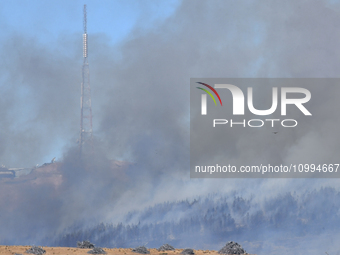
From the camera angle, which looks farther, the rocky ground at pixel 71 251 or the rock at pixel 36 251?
the rocky ground at pixel 71 251

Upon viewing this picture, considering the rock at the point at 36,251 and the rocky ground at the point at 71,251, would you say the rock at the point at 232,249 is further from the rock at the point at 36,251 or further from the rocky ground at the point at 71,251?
the rock at the point at 36,251

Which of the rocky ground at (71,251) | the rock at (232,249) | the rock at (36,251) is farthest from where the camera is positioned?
the rock at (232,249)

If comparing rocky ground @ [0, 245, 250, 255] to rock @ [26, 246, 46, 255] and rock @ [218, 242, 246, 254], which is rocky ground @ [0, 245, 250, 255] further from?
rock @ [218, 242, 246, 254]

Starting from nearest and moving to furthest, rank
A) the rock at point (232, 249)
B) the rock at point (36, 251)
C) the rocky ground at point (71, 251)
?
1. the rock at point (36, 251)
2. the rocky ground at point (71, 251)
3. the rock at point (232, 249)

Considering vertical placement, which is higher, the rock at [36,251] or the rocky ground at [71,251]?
the rock at [36,251]

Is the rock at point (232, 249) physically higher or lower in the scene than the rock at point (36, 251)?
lower

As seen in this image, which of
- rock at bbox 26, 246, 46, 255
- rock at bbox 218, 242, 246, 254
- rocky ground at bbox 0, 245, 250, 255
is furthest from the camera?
rock at bbox 218, 242, 246, 254

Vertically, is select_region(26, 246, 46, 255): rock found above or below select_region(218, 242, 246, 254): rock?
above

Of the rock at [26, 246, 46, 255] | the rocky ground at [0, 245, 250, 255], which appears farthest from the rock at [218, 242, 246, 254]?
the rock at [26, 246, 46, 255]

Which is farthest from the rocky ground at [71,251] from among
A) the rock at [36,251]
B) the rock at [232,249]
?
the rock at [232,249]

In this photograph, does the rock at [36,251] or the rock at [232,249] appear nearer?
the rock at [36,251]

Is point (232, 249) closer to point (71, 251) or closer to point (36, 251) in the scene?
point (71, 251)

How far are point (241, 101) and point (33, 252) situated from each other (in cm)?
9282

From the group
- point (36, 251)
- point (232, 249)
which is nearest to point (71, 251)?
point (36, 251)
